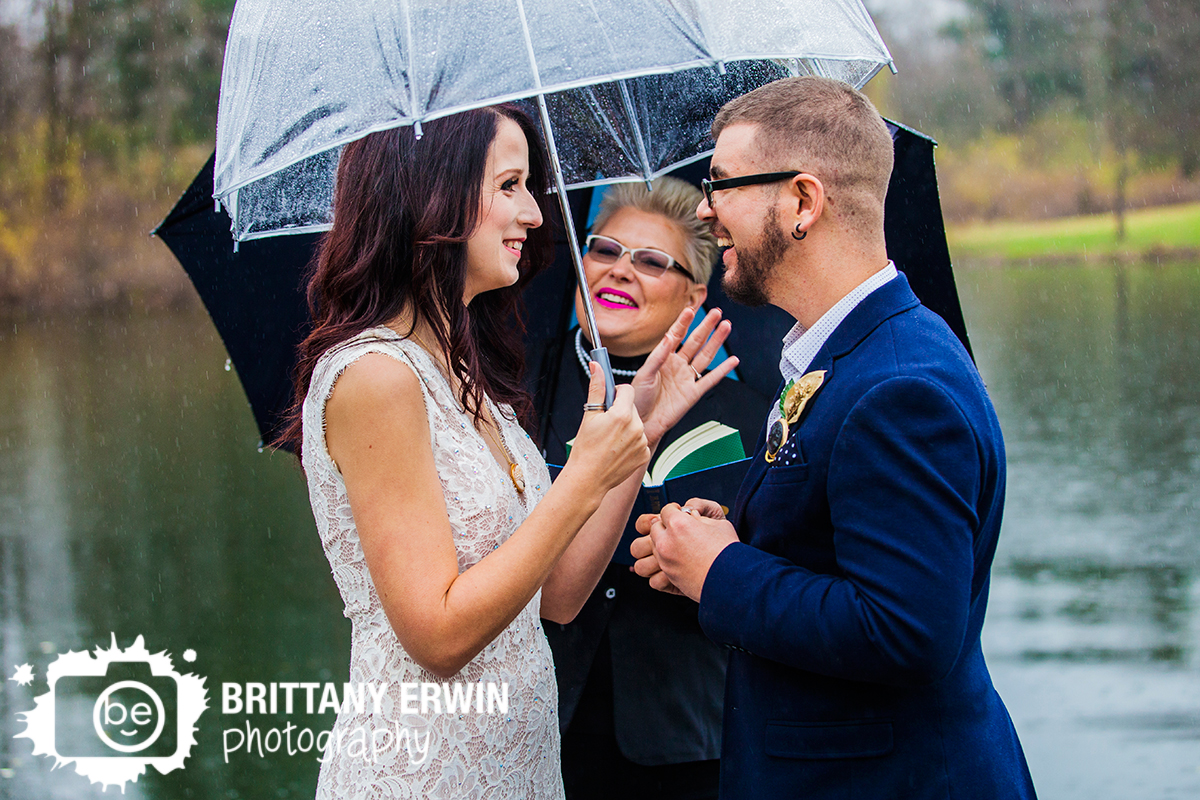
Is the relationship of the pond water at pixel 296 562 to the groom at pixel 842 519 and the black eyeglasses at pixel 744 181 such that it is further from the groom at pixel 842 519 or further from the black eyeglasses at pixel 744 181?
the black eyeglasses at pixel 744 181

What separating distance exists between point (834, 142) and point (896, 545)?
0.67 meters

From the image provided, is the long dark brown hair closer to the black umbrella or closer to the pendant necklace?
the pendant necklace

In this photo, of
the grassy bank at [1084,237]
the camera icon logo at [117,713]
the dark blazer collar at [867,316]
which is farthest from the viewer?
the grassy bank at [1084,237]

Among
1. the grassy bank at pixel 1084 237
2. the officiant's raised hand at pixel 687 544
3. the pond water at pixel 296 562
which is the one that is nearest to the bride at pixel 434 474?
the officiant's raised hand at pixel 687 544

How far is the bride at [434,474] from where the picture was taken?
1578 millimetres

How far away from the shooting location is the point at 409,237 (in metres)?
1.79

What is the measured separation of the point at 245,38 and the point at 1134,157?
22003mm

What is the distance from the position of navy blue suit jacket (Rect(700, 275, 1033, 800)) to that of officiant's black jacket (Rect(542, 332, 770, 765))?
625 millimetres

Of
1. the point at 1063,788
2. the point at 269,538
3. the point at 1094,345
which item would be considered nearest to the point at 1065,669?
the point at 1063,788

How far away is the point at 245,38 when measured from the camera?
5.90ft

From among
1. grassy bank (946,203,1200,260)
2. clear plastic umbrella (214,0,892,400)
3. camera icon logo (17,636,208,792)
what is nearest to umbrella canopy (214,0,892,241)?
clear plastic umbrella (214,0,892,400)

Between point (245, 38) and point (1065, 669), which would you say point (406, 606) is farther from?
point (1065, 669)

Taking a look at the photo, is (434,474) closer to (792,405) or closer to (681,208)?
(792,405)

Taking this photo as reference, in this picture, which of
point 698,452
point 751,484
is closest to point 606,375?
point 751,484
